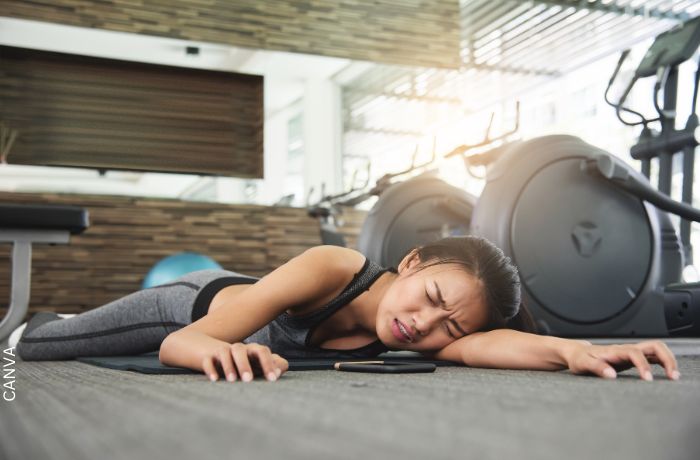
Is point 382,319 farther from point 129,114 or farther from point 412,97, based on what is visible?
point 412,97

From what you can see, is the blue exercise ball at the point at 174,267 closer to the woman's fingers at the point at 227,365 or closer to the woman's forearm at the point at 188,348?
the woman's forearm at the point at 188,348

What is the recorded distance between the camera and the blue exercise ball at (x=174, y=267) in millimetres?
4773

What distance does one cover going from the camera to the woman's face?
1.38m

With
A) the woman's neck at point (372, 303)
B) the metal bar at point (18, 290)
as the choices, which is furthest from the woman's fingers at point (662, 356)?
the metal bar at point (18, 290)

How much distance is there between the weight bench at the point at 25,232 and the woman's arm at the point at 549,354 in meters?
1.39

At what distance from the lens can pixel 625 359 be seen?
47.8 inches

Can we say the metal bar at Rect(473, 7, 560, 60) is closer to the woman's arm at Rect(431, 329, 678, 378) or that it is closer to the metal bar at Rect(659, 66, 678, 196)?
the metal bar at Rect(659, 66, 678, 196)

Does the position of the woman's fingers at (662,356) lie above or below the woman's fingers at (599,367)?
above

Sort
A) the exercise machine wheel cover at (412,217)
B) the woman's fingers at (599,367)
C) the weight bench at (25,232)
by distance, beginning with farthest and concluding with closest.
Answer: the exercise machine wheel cover at (412,217)
the weight bench at (25,232)
the woman's fingers at (599,367)

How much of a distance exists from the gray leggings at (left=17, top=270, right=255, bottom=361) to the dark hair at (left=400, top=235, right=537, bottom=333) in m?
0.68

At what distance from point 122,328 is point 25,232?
62cm

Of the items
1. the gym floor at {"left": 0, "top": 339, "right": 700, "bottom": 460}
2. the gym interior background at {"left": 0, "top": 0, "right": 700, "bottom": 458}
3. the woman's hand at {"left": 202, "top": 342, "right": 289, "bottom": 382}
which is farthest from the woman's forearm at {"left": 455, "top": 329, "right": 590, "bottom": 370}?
the gym interior background at {"left": 0, "top": 0, "right": 700, "bottom": 458}

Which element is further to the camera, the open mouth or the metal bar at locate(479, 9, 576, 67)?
the metal bar at locate(479, 9, 576, 67)

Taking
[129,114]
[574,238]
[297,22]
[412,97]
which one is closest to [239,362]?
[574,238]
